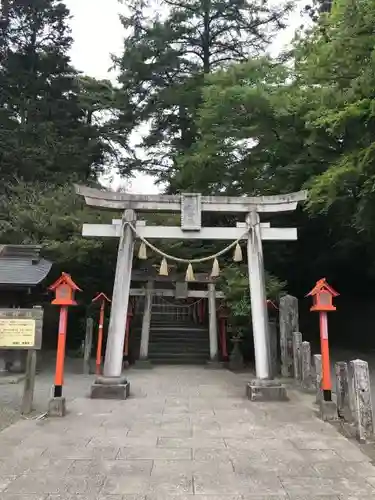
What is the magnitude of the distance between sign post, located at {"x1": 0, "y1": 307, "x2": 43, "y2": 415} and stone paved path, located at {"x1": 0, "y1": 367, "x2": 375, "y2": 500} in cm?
79

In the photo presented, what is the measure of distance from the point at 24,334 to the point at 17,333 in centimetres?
12

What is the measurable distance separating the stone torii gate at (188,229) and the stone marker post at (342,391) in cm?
227

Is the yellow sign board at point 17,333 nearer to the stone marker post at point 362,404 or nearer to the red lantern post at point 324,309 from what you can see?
the red lantern post at point 324,309

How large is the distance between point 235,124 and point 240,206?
6.19 metres

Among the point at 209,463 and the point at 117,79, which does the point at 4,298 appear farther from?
the point at 117,79

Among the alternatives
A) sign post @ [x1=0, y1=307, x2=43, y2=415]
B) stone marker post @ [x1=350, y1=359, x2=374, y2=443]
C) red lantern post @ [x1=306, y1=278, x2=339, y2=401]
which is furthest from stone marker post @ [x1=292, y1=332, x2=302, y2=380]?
sign post @ [x1=0, y1=307, x2=43, y2=415]

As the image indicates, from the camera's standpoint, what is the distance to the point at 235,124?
14.9 m

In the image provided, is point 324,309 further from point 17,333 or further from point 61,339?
point 17,333

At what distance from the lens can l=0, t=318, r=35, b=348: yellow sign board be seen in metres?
7.30

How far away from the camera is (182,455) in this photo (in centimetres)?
499

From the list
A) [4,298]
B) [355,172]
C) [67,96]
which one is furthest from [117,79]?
[355,172]

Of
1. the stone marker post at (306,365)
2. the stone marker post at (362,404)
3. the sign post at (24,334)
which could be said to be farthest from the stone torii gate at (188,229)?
the stone marker post at (362,404)

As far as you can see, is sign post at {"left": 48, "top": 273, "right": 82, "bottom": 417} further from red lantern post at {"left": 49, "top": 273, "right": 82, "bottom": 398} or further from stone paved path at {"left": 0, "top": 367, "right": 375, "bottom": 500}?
stone paved path at {"left": 0, "top": 367, "right": 375, "bottom": 500}

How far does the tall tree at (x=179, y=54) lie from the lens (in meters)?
20.1
